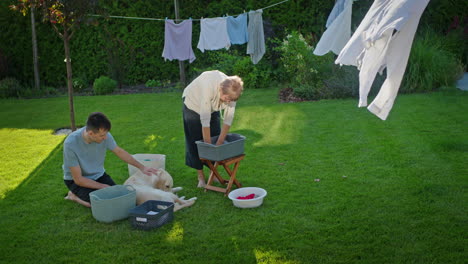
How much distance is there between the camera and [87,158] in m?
4.07

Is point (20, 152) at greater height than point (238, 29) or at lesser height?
lesser

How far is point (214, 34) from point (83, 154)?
700 cm

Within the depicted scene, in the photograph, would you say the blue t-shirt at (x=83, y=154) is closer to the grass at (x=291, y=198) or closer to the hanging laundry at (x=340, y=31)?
the grass at (x=291, y=198)

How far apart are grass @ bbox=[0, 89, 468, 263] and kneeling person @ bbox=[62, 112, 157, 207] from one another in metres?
0.24

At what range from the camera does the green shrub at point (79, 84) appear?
11578 millimetres

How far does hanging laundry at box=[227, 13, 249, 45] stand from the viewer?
33.9ft

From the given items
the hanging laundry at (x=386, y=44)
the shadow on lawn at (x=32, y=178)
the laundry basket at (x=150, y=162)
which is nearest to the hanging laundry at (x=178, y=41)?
the shadow on lawn at (x=32, y=178)

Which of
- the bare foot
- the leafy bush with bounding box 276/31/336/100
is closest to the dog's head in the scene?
the bare foot

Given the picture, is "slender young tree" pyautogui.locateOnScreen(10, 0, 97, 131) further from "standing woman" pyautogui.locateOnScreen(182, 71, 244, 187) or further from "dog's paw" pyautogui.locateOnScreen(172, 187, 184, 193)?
"dog's paw" pyautogui.locateOnScreen(172, 187, 184, 193)

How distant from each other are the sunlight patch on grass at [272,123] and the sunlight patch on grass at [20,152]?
2878mm

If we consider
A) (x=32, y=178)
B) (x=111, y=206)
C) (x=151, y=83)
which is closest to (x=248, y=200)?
(x=111, y=206)

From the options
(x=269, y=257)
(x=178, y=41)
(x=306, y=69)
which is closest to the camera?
(x=269, y=257)

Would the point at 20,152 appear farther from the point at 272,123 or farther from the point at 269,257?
the point at 269,257

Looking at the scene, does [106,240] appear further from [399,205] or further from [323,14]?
[323,14]
